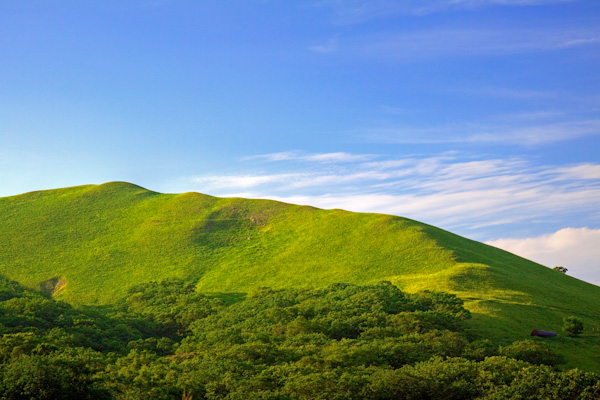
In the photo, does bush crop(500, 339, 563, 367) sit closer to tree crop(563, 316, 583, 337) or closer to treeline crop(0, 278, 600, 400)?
treeline crop(0, 278, 600, 400)

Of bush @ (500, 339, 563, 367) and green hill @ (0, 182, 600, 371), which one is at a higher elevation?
green hill @ (0, 182, 600, 371)

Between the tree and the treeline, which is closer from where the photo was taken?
the treeline

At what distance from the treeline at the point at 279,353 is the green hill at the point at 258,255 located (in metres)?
10.1

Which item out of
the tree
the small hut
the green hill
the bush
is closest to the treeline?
the bush

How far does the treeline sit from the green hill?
10147 millimetres

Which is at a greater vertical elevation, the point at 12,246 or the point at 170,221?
the point at 170,221

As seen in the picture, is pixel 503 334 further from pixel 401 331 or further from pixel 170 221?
pixel 170 221

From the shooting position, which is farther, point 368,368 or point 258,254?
point 258,254

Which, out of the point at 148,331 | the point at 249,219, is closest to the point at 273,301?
the point at 148,331

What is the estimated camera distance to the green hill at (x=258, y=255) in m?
82.9

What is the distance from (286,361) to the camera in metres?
54.6

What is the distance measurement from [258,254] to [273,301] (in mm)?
37250

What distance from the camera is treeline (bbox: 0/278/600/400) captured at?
148 feet

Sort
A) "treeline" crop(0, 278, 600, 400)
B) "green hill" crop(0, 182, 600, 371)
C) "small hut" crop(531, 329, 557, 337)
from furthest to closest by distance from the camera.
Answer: "green hill" crop(0, 182, 600, 371) < "small hut" crop(531, 329, 557, 337) < "treeline" crop(0, 278, 600, 400)
